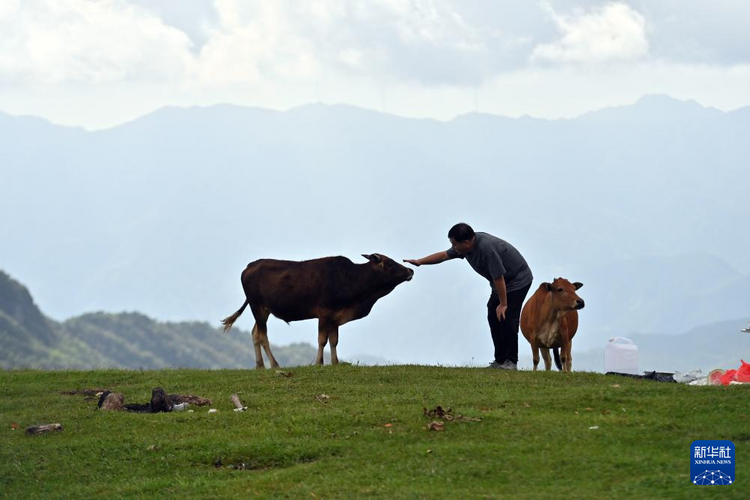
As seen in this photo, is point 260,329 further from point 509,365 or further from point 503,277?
point 503,277

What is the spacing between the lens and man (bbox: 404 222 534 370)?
18.7 meters

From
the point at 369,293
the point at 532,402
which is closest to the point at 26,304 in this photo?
the point at 369,293

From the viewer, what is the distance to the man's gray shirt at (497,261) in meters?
18.6

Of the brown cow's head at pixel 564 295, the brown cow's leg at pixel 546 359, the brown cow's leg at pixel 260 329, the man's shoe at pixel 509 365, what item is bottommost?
the man's shoe at pixel 509 365

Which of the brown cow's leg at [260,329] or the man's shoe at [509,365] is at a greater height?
the brown cow's leg at [260,329]

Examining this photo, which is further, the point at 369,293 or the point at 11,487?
the point at 369,293

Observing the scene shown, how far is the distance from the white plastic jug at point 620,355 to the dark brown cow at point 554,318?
2116 millimetres

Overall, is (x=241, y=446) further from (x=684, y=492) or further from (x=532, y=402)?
(x=684, y=492)

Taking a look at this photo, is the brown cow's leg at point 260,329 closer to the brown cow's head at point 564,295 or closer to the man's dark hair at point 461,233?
the man's dark hair at point 461,233

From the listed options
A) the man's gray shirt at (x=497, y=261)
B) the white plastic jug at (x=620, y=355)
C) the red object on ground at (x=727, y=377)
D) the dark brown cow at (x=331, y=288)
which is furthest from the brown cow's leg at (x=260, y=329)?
the red object on ground at (x=727, y=377)

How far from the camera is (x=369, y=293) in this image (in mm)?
21609

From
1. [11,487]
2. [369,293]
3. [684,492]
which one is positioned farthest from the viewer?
[369,293]

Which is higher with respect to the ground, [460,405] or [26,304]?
[26,304]

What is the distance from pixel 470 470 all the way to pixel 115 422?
5555mm
